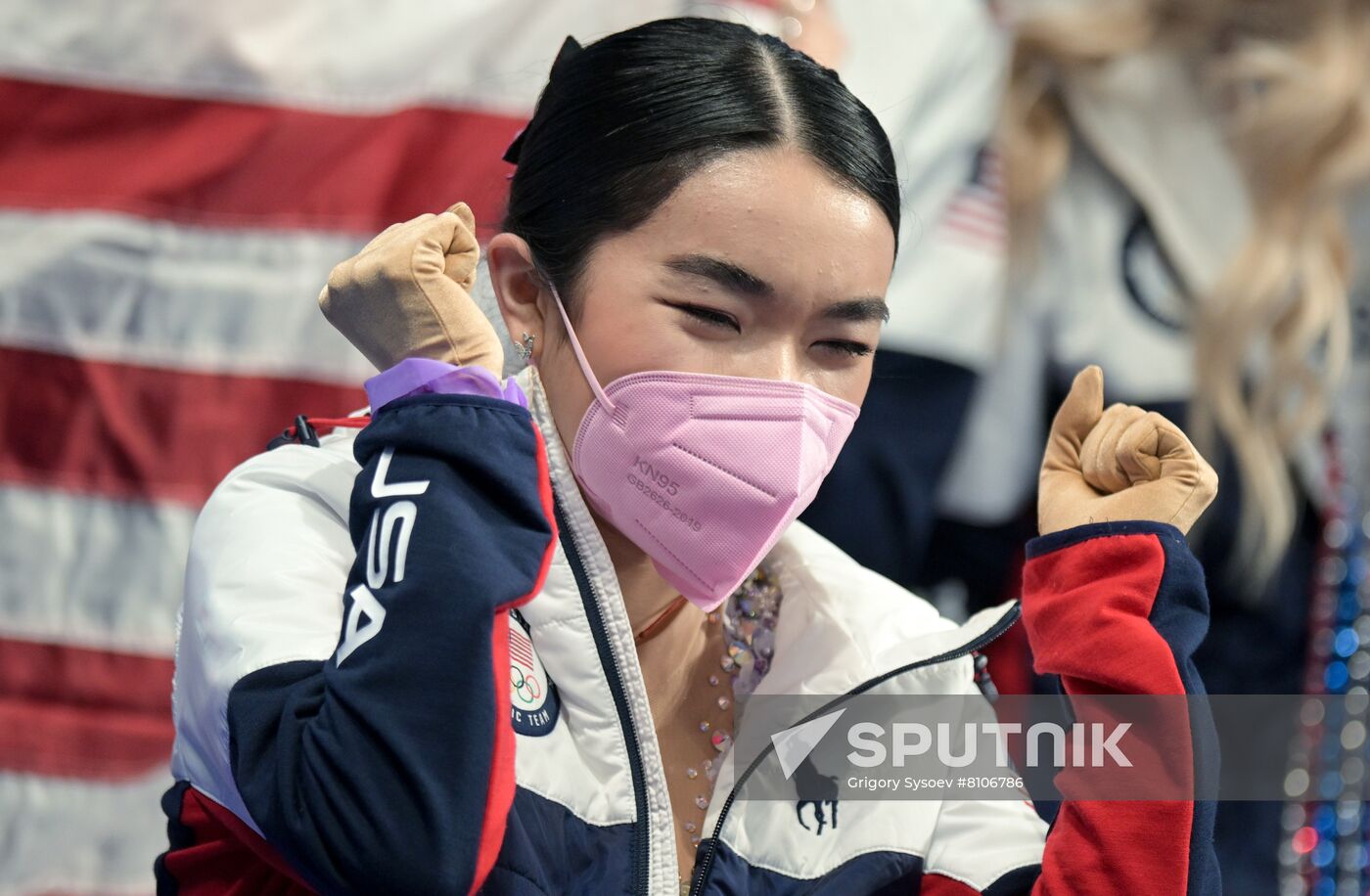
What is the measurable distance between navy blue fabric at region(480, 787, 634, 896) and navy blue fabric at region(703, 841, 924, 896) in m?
0.08

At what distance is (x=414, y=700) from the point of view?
36.0 inches

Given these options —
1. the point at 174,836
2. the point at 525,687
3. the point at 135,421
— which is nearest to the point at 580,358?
the point at 525,687

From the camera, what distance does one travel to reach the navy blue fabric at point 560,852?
1.04 m

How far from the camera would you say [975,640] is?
120 cm

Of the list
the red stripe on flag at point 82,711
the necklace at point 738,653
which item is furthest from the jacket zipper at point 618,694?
the red stripe on flag at point 82,711

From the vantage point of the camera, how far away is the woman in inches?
36.8

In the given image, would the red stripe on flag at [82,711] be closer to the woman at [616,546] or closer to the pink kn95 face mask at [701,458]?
the woman at [616,546]

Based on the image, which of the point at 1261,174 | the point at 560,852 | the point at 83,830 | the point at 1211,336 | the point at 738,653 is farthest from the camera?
the point at 1261,174

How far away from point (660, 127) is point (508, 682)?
0.43 meters

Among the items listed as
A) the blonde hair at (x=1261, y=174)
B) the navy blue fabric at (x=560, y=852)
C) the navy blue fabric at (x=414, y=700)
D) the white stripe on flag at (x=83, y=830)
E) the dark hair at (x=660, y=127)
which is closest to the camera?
the navy blue fabric at (x=414, y=700)

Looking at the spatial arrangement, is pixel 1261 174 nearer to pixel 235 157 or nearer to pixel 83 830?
pixel 235 157

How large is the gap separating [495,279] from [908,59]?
1060 millimetres

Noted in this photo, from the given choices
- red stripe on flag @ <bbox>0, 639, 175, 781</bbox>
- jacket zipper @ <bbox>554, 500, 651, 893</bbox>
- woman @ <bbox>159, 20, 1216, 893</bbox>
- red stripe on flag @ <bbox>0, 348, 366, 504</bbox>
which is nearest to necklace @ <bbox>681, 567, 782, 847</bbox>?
woman @ <bbox>159, 20, 1216, 893</bbox>

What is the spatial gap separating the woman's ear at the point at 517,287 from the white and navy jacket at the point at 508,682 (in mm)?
65
